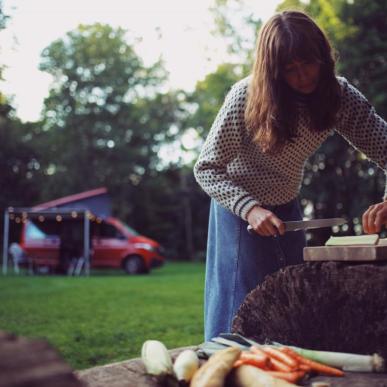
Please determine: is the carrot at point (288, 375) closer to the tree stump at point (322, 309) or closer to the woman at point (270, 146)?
the tree stump at point (322, 309)

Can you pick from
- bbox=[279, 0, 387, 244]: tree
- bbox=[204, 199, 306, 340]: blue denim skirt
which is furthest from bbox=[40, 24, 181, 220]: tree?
bbox=[204, 199, 306, 340]: blue denim skirt

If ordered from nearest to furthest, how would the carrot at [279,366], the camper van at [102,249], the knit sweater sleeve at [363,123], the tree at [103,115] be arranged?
the carrot at [279,366]
the knit sweater sleeve at [363,123]
the camper van at [102,249]
the tree at [103,115]

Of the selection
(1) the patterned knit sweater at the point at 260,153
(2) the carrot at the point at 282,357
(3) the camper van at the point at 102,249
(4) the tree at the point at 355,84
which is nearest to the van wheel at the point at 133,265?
(3) the camper van at the point at 102,249

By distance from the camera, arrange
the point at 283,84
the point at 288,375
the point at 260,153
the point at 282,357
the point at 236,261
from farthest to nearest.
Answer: the point at 236,261, the point at 260,153, the point at 283,84, the point at 282,357, the point at 288,375

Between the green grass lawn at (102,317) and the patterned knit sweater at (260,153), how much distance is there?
2929mm

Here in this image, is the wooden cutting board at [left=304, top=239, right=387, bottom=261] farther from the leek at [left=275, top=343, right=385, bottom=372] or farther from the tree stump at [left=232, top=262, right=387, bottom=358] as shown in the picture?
the leek at [left=275, top=343, right=385, bottom=372]

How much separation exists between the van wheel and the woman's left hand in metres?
16.5

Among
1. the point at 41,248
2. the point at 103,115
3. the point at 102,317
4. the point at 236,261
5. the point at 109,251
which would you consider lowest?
the point at 102,317

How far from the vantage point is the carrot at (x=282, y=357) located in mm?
1898

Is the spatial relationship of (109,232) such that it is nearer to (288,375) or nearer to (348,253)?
(348,253)

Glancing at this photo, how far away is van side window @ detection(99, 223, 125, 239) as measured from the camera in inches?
746

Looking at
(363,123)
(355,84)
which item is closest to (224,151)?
(363,123)

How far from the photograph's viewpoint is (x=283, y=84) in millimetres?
2496

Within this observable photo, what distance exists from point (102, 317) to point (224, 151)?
5978 mm
